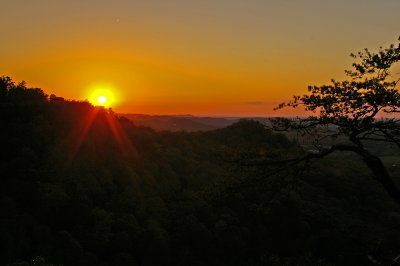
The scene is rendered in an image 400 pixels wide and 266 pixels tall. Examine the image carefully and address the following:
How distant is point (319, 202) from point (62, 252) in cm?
3758

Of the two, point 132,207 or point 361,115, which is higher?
point 361,115

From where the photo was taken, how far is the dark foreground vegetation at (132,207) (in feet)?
110

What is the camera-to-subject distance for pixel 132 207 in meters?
45.0

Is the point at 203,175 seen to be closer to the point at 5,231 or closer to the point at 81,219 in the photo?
the point at 81,219

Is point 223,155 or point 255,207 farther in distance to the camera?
point 255,207

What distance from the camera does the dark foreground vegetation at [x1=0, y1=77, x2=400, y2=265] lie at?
33.6m

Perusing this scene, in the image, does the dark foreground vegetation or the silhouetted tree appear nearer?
the silhouetted tree

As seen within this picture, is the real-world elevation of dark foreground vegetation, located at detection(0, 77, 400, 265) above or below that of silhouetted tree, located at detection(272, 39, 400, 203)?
below

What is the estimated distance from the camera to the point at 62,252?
32500 mm

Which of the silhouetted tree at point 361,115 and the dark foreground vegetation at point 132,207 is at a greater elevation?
the silhouetted tree at point 361,115

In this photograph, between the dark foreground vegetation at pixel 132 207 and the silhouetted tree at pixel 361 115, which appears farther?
the dark foreground vegetation at pixel 132 207

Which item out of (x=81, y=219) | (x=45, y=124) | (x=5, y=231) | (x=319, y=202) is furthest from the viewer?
(x=319, y=202)

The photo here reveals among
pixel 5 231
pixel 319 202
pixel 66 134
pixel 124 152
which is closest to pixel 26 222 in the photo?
pixel 5 231

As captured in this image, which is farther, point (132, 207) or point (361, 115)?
point (132, 207)
